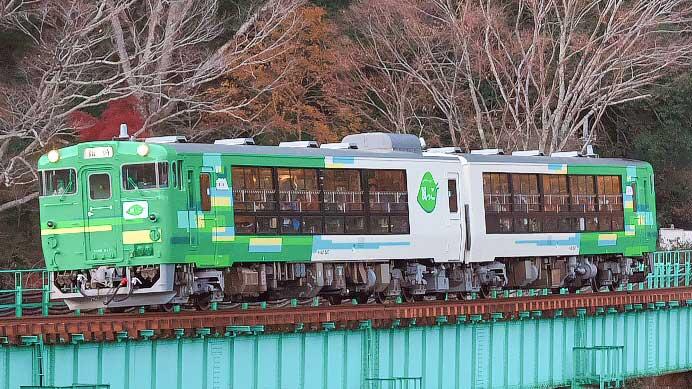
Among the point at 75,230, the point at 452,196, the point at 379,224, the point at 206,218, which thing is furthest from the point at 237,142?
Answer: the point at 452,196

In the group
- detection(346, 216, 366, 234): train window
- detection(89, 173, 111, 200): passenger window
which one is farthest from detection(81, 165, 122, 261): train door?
detection(346, 216, 366, 234): train window

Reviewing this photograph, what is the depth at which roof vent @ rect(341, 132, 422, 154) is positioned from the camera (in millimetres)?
30750

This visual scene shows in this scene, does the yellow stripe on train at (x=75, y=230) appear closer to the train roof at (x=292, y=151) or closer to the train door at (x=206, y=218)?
the train door at (x=206, y=218)

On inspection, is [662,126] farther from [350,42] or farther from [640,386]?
[640,386]

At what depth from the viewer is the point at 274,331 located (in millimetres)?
23062

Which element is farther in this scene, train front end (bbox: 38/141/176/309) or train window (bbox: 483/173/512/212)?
train window (bbox: 483/173/512/212)

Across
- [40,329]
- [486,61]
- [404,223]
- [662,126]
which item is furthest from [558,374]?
[662,126]

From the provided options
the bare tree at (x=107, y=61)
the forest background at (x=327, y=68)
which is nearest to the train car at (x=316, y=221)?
the bare tree at (x=107, y=61)

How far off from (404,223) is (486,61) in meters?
20.4

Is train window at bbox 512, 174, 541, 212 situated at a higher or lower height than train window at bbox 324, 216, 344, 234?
higher

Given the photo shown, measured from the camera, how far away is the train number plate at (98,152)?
2562 cm

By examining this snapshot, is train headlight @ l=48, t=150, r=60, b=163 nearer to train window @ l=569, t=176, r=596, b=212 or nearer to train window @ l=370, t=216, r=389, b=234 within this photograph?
train window @ l=370, t=216, r=389, b=234

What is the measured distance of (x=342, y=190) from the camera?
28688mm

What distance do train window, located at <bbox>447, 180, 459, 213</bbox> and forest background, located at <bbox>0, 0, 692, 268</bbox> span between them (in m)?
10.3
